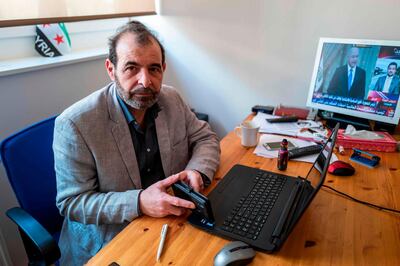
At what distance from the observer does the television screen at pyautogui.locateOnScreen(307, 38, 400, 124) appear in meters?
1.42

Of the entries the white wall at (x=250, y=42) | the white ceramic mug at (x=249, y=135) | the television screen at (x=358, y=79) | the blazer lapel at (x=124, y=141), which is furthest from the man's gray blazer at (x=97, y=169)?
the white wall at (x=250, y=42)

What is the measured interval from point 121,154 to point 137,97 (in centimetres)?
22

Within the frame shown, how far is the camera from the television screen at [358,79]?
1.42m

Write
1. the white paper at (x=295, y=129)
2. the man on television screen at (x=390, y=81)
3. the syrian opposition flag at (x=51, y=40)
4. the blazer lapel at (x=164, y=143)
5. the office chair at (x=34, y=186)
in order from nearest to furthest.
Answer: the office chair at (x=34, y=186) < the blazer lapel at (x=164, y=143) < the man on television screen at (x=390, y=81) < the white paper at (x=295, y=129) < the syrian opposition flag at (x=51, y=40)

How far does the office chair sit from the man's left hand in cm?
47

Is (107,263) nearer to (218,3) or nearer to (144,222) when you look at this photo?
(144,222)

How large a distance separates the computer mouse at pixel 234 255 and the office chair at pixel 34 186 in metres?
0.56

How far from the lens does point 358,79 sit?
1.51 m

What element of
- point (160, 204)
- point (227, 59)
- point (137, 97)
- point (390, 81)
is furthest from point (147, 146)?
point (390, 81)

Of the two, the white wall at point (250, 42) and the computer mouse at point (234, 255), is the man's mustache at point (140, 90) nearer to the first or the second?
the computer mouse at point (234, 255)

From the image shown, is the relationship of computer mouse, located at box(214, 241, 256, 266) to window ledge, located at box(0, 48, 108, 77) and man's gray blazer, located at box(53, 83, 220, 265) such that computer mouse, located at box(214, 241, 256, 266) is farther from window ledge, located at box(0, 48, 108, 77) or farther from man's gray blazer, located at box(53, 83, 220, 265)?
window ledge, located at box(0, 48, 108, 77)

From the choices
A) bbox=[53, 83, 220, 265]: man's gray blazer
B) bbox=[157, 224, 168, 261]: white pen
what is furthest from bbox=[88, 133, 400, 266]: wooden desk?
bbox=[53, 83, 220, 265]: man's gray blazer

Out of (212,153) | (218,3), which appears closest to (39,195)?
(212,153)

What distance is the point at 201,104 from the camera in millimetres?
2234
